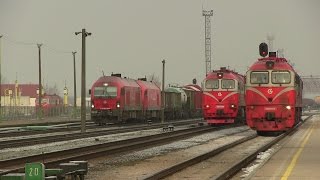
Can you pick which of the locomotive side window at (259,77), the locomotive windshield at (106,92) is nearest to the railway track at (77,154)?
the locomotive side window at (259,77)

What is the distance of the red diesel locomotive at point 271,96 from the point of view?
28.5 meters

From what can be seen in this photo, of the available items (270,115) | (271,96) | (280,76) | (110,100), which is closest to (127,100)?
(110,100)

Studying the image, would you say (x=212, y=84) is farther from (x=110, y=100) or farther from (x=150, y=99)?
(x=150, y=99)

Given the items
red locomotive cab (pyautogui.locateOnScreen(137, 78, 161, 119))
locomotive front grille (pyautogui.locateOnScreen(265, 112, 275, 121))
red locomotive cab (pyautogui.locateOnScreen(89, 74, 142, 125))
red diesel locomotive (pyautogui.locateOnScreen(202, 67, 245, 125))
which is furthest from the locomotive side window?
red locomotive cab (pyautogui.locateOnScreen(137, 78, 161, 119))

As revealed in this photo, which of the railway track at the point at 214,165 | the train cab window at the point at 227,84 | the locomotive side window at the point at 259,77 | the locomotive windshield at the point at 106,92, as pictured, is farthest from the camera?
the locomotive windshield at the point at 106,92

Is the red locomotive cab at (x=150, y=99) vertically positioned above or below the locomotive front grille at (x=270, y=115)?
above

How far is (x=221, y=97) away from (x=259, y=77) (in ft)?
27.8

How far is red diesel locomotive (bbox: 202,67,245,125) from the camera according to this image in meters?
37.7

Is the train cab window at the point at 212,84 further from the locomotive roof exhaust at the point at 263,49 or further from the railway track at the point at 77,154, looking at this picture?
the railway track at the point at 77,154

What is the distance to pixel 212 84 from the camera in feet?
127

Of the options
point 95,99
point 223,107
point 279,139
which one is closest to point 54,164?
point 279,139

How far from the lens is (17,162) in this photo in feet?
55.8

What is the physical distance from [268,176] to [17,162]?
7.19 meters

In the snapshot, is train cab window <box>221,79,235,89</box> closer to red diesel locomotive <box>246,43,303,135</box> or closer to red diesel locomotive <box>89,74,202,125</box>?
red diesel locomotive <box>246,43,303,135</box>
